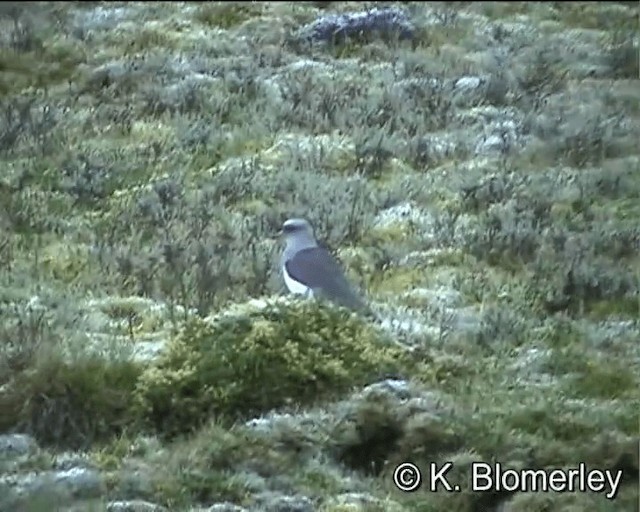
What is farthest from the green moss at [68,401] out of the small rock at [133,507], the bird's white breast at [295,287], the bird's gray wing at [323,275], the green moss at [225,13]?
the green moss at [225,13]

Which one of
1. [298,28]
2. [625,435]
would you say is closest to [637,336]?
[625,435]

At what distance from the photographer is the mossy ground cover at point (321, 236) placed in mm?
7594

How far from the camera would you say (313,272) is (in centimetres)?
901

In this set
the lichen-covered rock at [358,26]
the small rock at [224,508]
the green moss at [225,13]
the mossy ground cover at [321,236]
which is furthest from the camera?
the green moss at [225,13]

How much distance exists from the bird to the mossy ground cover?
237 mm

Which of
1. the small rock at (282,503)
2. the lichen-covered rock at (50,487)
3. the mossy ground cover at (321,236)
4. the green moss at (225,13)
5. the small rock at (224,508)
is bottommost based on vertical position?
the green moss at (225,13)

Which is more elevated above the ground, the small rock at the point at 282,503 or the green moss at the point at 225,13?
the small rock at the point at 282,503

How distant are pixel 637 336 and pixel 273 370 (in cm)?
247

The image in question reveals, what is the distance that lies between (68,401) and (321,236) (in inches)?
131

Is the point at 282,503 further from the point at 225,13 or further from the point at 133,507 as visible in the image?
the point at 225,13

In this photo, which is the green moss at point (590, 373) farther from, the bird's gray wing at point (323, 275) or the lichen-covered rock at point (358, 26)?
the lichen-covered rock at point (358, 26)

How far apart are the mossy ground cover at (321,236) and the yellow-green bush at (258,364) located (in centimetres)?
1

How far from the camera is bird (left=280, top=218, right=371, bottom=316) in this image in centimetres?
877

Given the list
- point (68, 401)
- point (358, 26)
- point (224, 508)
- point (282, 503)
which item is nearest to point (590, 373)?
point (282, 503)
